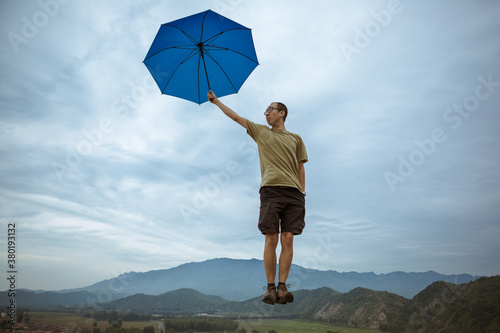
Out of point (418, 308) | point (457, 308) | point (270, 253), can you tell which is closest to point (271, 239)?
point (270, 253)

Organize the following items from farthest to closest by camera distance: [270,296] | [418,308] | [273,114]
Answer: [418,308], [273,114], [270,296]

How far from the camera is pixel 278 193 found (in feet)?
15.3

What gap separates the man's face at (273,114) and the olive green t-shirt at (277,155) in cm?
18

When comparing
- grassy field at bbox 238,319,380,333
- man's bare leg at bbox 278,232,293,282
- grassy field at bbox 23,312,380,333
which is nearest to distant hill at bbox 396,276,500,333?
grassy field at bbox 23,312,380,333

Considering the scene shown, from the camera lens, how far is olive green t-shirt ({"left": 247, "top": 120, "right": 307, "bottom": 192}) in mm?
4703

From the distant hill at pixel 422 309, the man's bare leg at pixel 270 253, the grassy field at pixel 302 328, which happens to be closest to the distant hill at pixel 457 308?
the distant hill at pixel 422 309

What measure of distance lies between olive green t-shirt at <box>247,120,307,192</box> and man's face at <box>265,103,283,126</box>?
180 millimetres

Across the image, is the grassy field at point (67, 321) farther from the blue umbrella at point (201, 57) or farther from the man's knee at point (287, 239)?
the man's knee at point (287, 239)

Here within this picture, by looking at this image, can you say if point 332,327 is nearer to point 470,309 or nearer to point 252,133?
point 470,309

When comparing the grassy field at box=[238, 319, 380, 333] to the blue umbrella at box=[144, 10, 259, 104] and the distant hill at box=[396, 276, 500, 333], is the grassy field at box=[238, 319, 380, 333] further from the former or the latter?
the blue umbrella at box=[144, 10, 259, 104]

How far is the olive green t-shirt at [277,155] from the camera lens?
15.4ft

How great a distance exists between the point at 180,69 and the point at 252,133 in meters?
2.28

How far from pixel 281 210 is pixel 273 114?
1.57 metres

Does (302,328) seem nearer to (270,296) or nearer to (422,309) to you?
(422,309)
